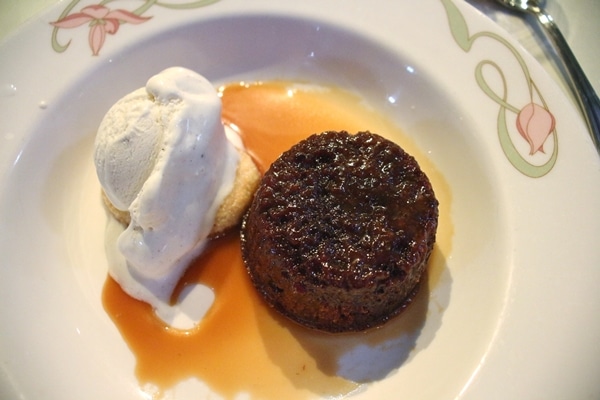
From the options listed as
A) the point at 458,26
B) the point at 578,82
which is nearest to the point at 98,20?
the point at 458,26

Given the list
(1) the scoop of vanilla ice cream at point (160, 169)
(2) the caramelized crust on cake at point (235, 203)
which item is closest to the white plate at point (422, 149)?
(2) the caramelized crust on cake at point (235, 203)

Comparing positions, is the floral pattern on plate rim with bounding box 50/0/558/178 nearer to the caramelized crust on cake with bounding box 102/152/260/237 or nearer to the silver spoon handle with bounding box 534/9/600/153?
the silver spoon handle with bounding box 534/9/600/153

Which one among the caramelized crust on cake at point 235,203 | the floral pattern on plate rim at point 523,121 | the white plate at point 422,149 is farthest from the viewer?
the caramelized crust on cake at point 235,203

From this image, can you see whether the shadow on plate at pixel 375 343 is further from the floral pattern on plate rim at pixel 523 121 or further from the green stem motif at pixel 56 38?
the green stem motif at pixel 56 38

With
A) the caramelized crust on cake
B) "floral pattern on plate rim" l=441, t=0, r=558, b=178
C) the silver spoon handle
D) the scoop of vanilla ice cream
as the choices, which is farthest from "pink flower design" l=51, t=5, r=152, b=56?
the silver spoon handle

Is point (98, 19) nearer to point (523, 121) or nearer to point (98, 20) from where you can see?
point (98, 20)

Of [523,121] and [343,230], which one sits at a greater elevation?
[523,121]

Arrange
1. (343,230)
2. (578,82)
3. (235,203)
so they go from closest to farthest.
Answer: (343,230) → (235,203) → (578,82)

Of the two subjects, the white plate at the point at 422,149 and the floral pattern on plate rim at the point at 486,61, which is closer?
the white plate at the point at 422,149
